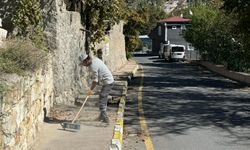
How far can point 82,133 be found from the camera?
10102mm

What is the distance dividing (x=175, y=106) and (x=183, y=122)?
3.16 meters

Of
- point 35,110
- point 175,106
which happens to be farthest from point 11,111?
point 175,106

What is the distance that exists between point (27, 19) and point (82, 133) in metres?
3.97

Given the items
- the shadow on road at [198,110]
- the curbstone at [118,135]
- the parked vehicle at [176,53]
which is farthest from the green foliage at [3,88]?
the parked vehicle at [176,53]

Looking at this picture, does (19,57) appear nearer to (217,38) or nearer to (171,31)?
(217,38)

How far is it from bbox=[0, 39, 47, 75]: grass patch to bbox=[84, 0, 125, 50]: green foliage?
11297 mm

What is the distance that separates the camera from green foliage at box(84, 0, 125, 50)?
20672 millimetres

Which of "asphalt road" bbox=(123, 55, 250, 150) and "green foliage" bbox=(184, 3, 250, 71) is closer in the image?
"asphalt road" bbox=(123, 55, 250, 150)

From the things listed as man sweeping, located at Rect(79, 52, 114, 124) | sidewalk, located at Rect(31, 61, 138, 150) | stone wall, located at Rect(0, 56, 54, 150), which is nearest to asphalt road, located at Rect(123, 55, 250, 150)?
sidewalk, located at Rect(31, 61, 138, 150)

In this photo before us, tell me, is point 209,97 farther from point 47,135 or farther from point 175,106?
point 47,135

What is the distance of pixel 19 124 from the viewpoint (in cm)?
701

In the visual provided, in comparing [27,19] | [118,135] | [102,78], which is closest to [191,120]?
[102,78]

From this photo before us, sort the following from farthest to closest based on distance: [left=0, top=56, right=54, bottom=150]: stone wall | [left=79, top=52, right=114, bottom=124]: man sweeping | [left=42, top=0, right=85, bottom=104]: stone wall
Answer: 1. [left=42, top=0, right=85, bottom=104]: stone wall
2. [left=79, top=52, right=114, bottom=124]: man sweeping
3. [left=0, top=56, right=54, bottom=150]: stone wall

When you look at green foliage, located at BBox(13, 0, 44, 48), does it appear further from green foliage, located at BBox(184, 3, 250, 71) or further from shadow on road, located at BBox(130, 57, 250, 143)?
green foliage, located at BBox(184, 3, 250, 71)
